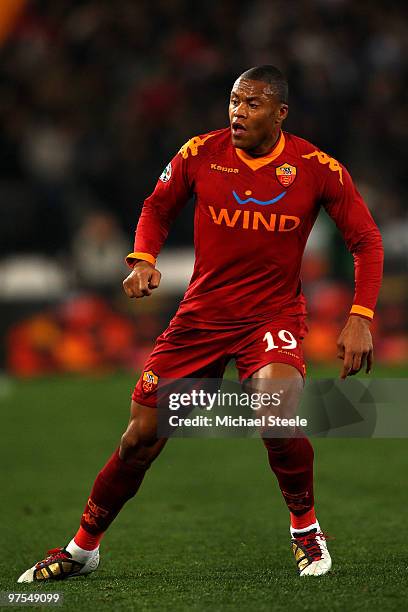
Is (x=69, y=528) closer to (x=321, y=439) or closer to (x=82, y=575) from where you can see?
(x=82, y=575)

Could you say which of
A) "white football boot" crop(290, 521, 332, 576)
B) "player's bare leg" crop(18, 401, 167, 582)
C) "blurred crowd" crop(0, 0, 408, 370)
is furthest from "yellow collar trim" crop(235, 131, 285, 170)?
"blurred crowd" crop(0, 0, 408, 370)

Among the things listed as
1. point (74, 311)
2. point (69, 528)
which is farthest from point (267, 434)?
point (74, 311)

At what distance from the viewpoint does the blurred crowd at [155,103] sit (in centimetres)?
1234

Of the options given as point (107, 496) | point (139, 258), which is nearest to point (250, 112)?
point (139, 258)

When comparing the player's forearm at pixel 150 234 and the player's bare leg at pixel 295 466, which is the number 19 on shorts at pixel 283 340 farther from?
the player's forearm at pixel 150 234

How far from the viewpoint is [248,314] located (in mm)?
4973

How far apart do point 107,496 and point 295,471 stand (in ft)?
2.56

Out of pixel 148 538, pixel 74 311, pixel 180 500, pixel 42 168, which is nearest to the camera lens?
pixel 148 538

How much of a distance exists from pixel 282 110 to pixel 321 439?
4.32m

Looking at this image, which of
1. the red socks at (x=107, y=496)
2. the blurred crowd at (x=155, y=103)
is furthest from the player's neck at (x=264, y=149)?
the blurred crowd at (x=155, y=103)

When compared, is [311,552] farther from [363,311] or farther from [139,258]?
[139,258]

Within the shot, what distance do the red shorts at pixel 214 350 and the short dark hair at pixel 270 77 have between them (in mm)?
910

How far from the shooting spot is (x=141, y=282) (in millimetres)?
4789

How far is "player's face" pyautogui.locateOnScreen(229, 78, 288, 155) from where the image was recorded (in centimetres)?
492
